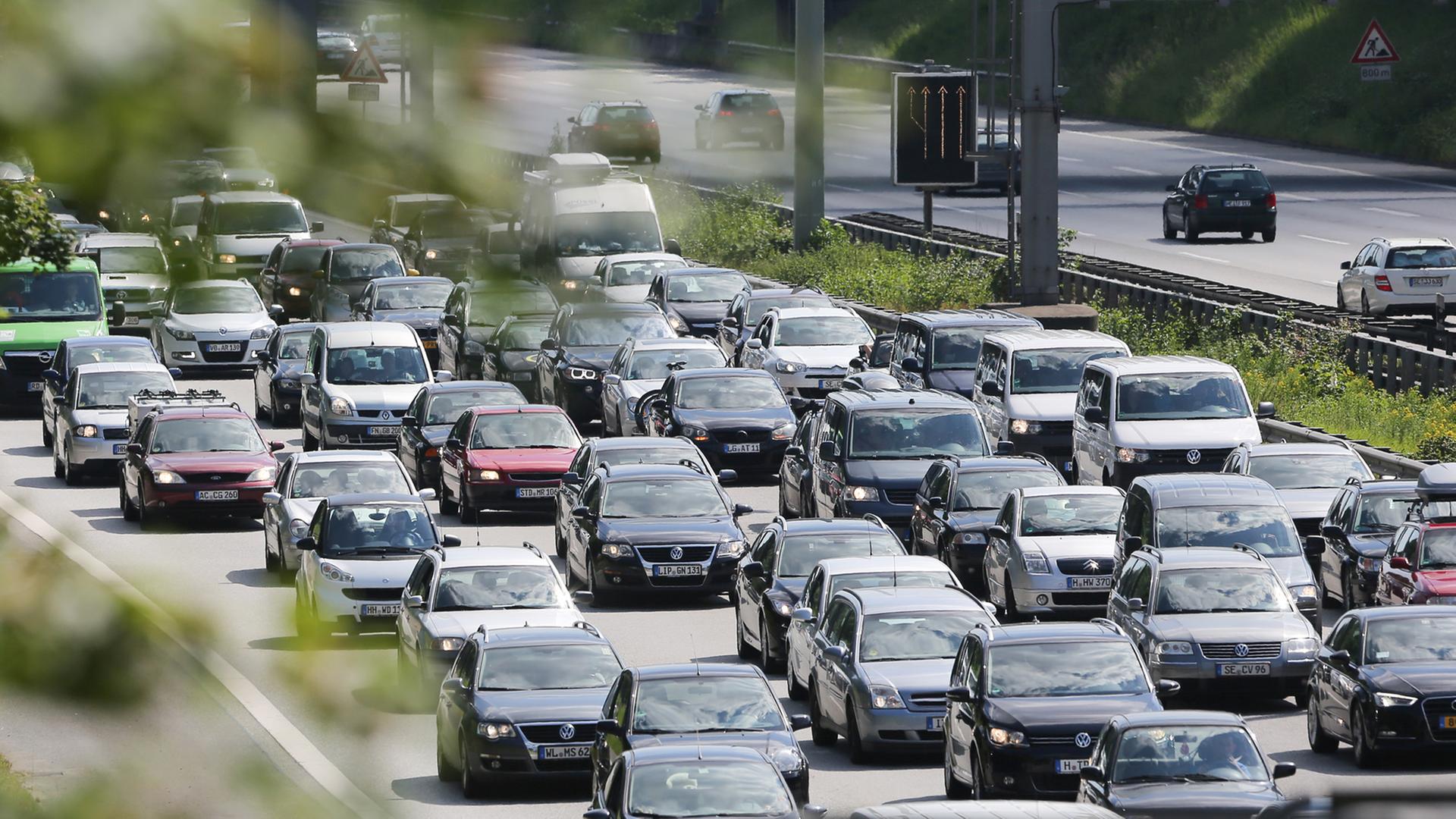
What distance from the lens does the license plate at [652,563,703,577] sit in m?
25.6

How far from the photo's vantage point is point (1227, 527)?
23297mm

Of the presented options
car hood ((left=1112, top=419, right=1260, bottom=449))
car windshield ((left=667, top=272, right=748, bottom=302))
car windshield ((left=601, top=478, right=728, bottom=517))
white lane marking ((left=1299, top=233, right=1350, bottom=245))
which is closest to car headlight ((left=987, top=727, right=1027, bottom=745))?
car windshield ((left=601, top=478, right=728, bottom=517))

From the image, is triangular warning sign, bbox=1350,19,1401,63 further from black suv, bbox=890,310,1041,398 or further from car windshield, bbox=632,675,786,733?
car windshield, bbox=632,675,786,733

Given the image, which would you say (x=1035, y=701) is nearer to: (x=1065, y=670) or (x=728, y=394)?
(x=1065, y=670)

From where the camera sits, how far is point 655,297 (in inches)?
1689

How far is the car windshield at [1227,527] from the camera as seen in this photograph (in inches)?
906

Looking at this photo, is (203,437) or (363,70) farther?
(203,437)

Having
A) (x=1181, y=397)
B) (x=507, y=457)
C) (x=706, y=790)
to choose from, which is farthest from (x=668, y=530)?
(x=706, y=790)

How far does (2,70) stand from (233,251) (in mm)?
1208

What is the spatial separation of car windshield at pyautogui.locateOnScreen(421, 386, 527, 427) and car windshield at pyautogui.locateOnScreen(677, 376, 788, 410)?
7.37 feet

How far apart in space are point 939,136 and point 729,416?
1317cm

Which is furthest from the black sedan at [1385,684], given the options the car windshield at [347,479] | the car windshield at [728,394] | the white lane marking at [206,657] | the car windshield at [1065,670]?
the white lane marking at [206,657]

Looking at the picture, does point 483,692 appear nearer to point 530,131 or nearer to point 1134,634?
point 1134,634

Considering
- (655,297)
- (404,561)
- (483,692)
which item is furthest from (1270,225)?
(483,692)
